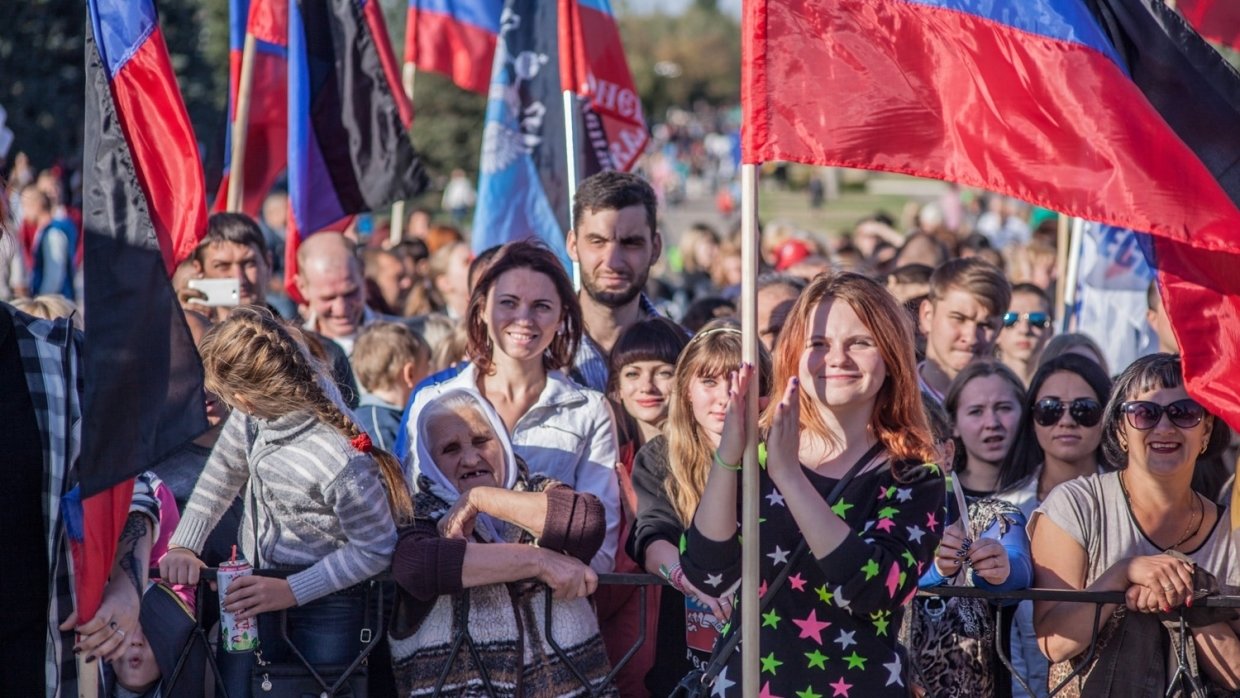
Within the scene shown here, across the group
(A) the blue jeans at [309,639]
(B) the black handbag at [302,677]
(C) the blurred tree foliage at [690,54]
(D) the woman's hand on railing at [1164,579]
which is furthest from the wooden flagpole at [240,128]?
(C) the blurred tree foliage at [690,54]

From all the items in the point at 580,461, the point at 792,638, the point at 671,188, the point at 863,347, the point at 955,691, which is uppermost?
the point at 671,188

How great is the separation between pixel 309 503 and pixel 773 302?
265cm

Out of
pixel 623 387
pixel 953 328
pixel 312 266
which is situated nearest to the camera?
pixel 623 387

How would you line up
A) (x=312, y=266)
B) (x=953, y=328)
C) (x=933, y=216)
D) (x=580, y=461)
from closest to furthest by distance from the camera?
(x=580, y=461)
(x=953, y=328)
(x=312, y=266)
(x=933, y=216)

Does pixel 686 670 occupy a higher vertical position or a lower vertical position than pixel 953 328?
lower

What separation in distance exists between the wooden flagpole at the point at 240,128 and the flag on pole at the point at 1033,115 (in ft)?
14.4

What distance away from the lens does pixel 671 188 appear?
54.7 m

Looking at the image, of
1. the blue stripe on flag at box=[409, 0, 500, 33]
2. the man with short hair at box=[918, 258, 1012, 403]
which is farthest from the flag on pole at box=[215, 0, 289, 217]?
the man with short hair at box=[918, 258, 1012, 403]

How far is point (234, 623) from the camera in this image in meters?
4.61

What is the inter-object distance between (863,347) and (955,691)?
1.52 m

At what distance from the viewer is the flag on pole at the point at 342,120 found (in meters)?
8.14

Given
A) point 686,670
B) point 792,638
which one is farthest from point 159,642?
point 792,638

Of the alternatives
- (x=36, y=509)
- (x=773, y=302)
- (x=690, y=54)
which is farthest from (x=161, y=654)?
(x=690, y=54)

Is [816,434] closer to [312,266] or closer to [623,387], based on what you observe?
[623,387]
